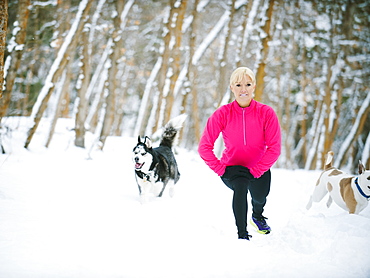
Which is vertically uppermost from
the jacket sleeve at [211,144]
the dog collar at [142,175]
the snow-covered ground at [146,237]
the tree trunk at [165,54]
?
the tree trunk at [165,54]

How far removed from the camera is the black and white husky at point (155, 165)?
429 centimetres

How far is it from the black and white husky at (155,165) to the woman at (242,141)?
1560 mm

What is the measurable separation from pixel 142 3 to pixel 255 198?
39.2ft

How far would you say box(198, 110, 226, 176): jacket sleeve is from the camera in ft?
9.50

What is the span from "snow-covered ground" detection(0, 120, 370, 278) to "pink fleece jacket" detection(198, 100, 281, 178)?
71cm

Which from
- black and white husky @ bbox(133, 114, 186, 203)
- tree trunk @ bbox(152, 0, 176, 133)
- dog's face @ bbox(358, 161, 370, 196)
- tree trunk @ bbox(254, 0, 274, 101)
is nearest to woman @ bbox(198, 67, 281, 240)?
dog's face @ bbox(358, 161, 370, 196)

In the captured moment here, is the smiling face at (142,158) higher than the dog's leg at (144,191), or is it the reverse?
the smiling face at (142,158)

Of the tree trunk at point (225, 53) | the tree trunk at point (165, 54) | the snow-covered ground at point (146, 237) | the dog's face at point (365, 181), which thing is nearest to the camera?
the snow-covered ground at point (146, 237)

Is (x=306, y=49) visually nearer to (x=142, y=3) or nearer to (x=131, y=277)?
(x=142, y=3)

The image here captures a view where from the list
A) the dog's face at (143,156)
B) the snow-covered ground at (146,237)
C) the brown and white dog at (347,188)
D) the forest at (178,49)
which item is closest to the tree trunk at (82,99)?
the forest at (178,49)

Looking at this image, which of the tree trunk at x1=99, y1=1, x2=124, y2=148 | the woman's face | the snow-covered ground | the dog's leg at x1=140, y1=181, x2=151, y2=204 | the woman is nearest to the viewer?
the snow-covered ground

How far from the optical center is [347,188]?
148 inches

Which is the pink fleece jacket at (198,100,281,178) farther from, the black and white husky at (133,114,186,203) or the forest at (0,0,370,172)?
the forest at (0,0,370,172)

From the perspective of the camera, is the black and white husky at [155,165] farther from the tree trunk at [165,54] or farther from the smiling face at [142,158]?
the tree trunk at [165,54]
